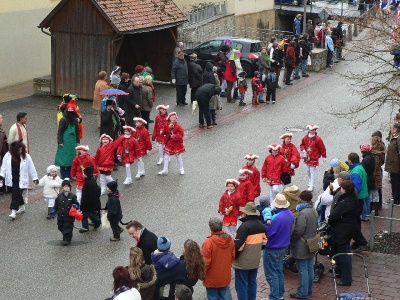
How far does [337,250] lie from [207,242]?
127 inches

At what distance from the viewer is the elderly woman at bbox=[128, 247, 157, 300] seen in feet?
38.9

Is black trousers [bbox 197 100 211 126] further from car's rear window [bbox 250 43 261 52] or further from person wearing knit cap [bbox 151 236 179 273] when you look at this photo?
person wearing knit cap [bbox 151 236 179 273]

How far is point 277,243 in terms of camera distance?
13906 mm

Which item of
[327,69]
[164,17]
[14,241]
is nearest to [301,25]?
[327,69]

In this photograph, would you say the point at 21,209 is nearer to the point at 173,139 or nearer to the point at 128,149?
the point at 128,149

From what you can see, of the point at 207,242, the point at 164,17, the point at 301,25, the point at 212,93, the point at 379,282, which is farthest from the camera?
the point at 301,25

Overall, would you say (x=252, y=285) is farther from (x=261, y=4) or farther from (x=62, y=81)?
(x=261, y=4)

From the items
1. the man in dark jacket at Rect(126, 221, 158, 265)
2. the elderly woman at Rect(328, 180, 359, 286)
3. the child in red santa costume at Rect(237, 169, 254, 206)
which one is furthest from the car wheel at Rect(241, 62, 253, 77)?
the man in dark jacket at Rect(126, 221, 158, 265)

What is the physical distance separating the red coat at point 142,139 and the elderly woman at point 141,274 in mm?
8728

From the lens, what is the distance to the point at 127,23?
92.7 ft

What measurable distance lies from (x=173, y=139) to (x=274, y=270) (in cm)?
742

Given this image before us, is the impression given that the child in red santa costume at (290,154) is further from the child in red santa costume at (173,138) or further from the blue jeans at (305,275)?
the blue jeans at (305,275)

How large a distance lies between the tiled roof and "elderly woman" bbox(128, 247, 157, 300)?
16.5 meters

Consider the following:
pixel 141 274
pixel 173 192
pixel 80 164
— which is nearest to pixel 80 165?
pixel 80 164
